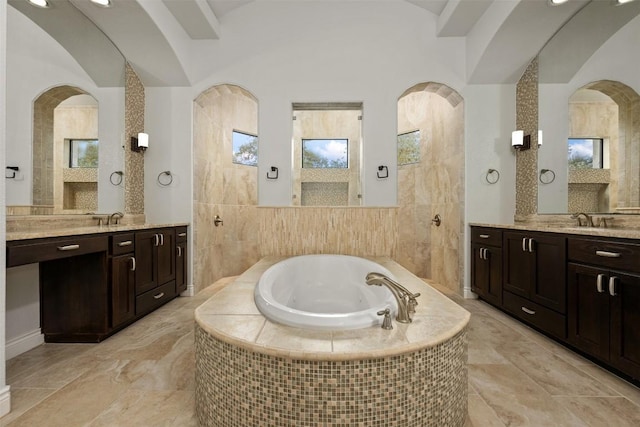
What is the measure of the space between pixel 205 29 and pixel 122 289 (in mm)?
2702

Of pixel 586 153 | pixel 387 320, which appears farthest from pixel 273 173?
pixel 586 153

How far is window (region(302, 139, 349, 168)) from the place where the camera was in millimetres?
3523

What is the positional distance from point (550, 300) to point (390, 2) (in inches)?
129

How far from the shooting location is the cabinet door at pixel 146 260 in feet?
7.71

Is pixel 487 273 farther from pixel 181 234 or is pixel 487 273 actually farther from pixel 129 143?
pixel 129 143

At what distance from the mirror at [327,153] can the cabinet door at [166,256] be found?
4.32 feet

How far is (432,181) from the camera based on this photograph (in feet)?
12.5

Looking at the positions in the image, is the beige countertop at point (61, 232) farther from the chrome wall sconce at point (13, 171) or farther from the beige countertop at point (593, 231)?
the beige countertop at point (593, 231)

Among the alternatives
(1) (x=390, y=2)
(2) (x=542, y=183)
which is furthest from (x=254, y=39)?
(2) (x=542, y=183)

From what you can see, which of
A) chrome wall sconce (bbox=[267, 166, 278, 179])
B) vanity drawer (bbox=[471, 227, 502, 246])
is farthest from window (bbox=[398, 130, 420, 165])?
chrome wall sconce (bbox=[267, 166, 278, 179])

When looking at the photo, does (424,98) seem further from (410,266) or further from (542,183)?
(410,266)

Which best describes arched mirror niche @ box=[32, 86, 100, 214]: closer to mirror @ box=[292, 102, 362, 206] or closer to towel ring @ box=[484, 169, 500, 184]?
mirror @ box=[292, 102, 362, 206]

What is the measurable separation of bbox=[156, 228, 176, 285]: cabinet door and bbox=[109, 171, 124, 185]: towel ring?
622mm

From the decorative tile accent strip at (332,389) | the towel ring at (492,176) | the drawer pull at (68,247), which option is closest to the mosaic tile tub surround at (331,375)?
the decorative tile accent strip at (332,389)
